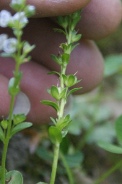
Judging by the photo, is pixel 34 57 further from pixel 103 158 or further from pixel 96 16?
pixel 103 158

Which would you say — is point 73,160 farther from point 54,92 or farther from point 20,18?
point 20,18

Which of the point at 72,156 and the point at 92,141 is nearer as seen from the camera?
the point at 72,156

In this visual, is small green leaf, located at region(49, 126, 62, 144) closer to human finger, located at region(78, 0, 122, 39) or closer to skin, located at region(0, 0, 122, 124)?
skin, located at region(0, 0, 122, 124)

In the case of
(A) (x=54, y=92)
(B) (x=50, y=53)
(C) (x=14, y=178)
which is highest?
(B) (x=50, y=53)

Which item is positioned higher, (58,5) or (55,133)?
(58,5)

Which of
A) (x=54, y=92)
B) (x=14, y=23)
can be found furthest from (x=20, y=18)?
(x=54, y=92)

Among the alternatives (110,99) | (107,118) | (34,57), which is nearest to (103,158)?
(107,118)
